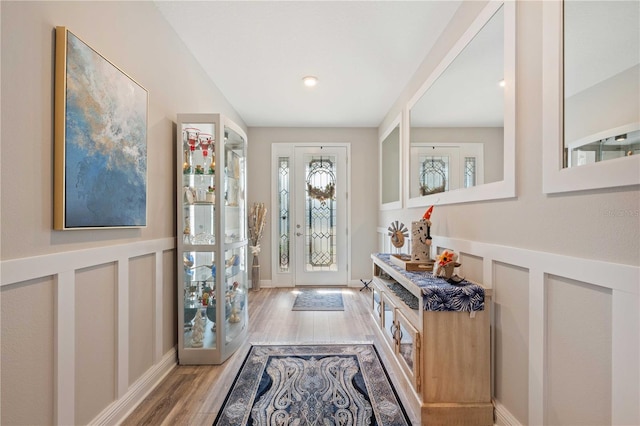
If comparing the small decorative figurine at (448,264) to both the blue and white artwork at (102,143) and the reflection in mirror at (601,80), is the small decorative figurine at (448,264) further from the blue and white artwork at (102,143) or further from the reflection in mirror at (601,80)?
the blue and white artwork at (102,143)

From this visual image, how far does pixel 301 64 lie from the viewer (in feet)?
9.16

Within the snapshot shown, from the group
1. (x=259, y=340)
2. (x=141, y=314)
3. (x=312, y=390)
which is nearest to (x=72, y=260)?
(x=141, y=314)

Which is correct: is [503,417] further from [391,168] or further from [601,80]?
[391,168]

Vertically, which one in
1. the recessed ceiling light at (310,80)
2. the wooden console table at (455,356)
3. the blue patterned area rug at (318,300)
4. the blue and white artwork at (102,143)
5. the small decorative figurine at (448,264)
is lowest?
the blue patterned area rug at (318,300)

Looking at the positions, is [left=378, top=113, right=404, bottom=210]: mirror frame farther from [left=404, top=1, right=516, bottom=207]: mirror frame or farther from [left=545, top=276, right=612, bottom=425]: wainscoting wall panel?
[left=545, top=276, right=612, bottom=425]: wainscoting wall panel

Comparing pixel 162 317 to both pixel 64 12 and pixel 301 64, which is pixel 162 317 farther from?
pixel 301 64

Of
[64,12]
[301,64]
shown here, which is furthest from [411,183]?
[64,12]

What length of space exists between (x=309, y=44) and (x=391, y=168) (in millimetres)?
1953

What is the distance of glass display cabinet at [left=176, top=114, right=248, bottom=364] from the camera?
232 centimetres

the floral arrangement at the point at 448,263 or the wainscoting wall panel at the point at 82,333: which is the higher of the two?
the floral arrangement at the point at 448,263

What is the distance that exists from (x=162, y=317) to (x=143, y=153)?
1167mm

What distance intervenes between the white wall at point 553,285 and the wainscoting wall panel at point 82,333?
6.75 feet

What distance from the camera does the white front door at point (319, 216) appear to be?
4.79 meters

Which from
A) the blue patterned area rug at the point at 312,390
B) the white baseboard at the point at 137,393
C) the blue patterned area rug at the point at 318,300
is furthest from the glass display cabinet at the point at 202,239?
the blue patterned area rug at the point at 318,300
